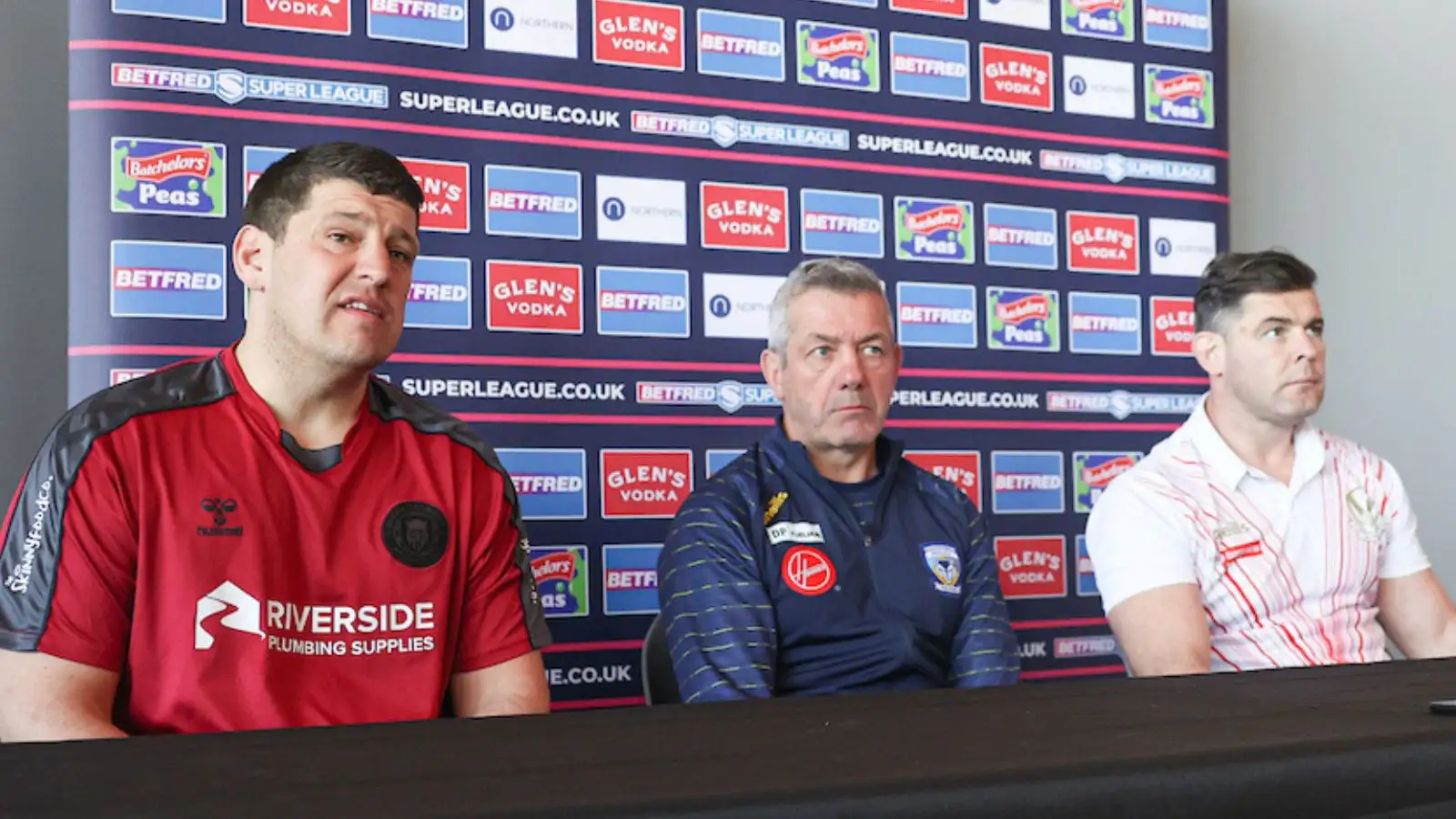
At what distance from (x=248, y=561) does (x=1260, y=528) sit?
5.10 feet

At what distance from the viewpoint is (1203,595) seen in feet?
6.70

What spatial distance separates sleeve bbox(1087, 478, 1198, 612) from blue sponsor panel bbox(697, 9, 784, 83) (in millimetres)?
1268

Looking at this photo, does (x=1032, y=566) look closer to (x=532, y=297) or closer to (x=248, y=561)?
(x=532, y=297)

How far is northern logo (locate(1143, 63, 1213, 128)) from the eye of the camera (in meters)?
3.23

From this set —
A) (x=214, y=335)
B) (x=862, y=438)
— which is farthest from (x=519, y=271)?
(x=862, y=438)

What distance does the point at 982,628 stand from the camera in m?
2.01

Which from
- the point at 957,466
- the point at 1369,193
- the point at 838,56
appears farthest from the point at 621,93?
the point at 1369,193

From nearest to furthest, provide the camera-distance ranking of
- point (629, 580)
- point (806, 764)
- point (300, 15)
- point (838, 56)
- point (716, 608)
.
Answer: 1. point (806, 764)
2. point (716, 608)
3. point (300, 15)
4. point (629, 580)
5. point (838, 56)

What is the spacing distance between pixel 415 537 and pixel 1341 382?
3125 mm

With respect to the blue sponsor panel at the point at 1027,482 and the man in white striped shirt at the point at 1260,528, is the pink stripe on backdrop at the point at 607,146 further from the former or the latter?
the man in white striped shirt at the point at 1260,528

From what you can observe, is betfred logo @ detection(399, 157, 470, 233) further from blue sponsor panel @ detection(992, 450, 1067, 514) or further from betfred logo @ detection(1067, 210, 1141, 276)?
betfred logo @ detection(1067, 210, 1141, 276)

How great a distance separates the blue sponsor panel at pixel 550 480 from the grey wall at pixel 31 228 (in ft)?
3.14

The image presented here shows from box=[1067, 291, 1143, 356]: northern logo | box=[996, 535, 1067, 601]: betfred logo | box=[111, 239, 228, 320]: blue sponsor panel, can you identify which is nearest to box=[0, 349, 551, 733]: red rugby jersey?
box=[111, 239, 228, 320]: blue sponsor panel

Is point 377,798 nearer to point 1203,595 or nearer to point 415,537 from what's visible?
point 415,537
